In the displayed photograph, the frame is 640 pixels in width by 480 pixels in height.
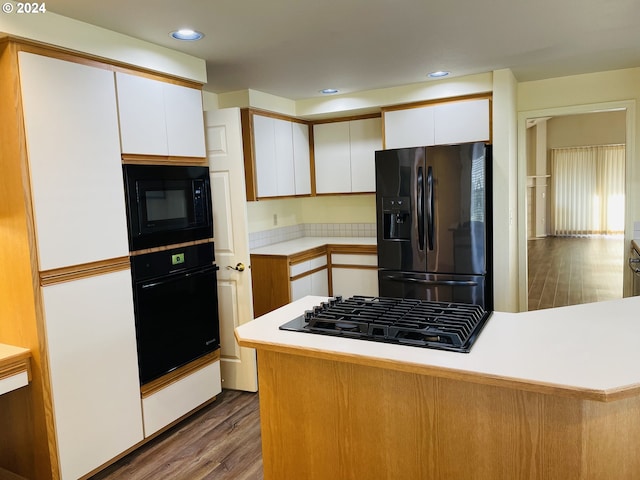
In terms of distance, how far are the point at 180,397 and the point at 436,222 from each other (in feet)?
7.46

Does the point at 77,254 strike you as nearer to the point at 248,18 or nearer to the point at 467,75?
the point at 248,18

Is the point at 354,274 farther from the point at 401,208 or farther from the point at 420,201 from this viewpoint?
the point at 420,201

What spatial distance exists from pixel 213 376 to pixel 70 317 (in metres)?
1.21

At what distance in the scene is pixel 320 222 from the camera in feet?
17.6

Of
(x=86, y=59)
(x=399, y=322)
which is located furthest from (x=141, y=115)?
(x=399, y=322)

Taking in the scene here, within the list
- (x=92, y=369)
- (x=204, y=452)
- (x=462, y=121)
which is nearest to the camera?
(x=92, y=369)

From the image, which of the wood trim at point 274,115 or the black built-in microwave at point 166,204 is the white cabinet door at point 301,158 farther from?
the black built-in microwave at point 166,204

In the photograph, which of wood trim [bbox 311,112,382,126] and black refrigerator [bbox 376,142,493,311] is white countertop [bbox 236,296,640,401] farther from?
wood trim [bbox 311,112,382,126]

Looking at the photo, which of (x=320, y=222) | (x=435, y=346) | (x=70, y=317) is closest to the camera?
(x=435, y=346)

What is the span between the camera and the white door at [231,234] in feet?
10.6

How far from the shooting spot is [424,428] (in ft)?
5.23

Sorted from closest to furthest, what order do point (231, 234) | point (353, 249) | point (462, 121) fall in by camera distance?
point (231, 234) < point (462, 121) < point (353, 249)

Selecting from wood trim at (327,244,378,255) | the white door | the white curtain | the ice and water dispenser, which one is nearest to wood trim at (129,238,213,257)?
the white door

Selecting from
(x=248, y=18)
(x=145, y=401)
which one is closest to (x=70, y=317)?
(x=145, y=401)
